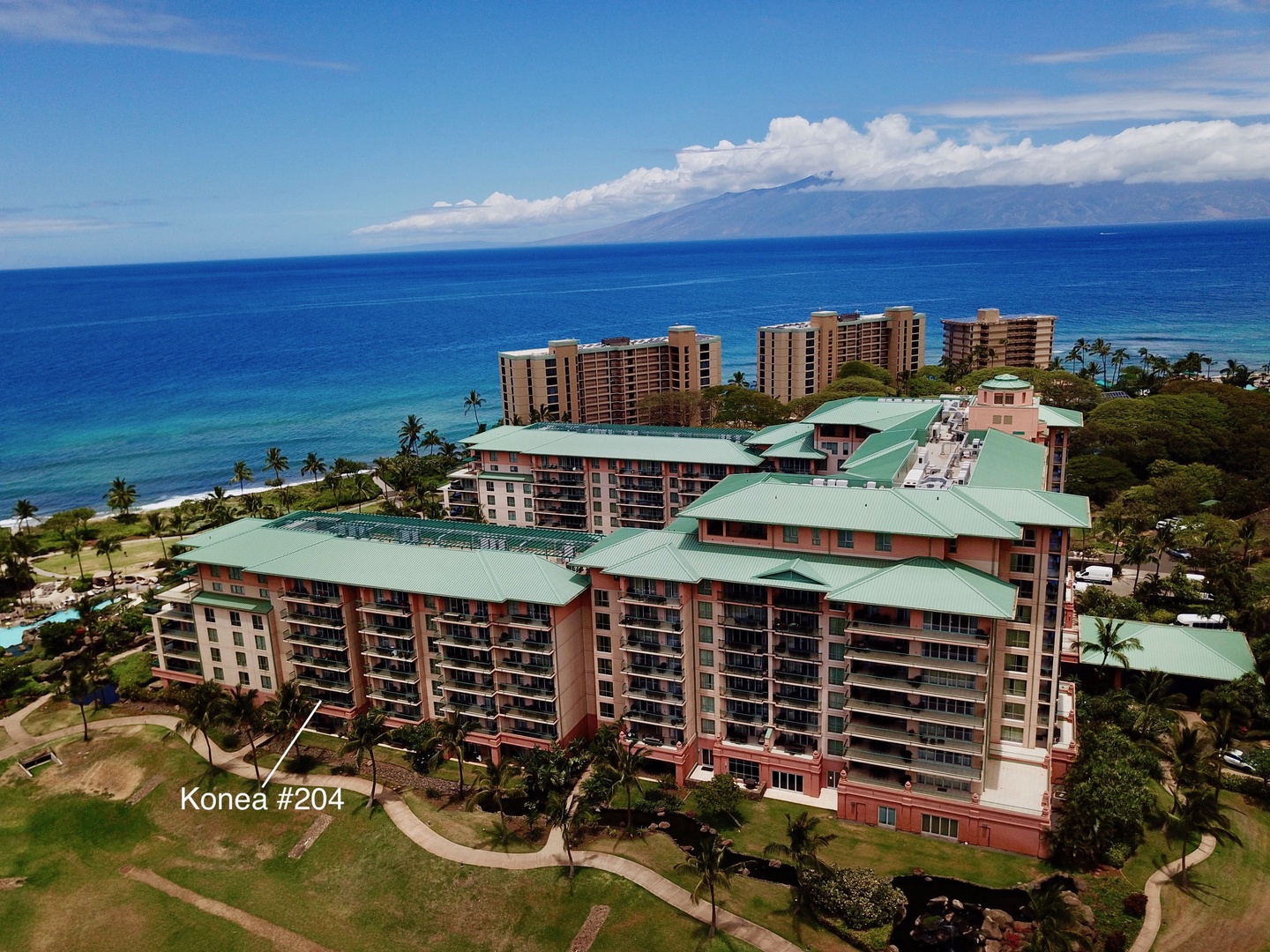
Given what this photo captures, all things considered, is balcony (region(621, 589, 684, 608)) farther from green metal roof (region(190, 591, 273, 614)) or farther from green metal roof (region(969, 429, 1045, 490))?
green metal roof (region(190, 591, 273, 614))

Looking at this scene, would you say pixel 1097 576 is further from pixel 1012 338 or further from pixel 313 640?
pixel 1012 338

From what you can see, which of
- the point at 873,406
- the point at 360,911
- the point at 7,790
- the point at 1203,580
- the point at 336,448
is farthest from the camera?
the point at 336,448

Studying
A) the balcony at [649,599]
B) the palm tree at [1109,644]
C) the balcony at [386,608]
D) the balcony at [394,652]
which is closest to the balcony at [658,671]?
the balcony at [649,599]

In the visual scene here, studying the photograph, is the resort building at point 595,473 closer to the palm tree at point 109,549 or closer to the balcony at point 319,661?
the palm tree at point 109,549

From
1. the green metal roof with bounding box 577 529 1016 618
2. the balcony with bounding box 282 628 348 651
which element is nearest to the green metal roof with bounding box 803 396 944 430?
the green metal roof with bounding box 577 529 1016 618

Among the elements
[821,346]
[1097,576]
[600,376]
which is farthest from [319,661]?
[821,346]

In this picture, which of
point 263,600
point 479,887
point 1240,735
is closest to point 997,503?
point 1240,735

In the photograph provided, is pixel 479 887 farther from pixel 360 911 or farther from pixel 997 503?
pixel 997 503
